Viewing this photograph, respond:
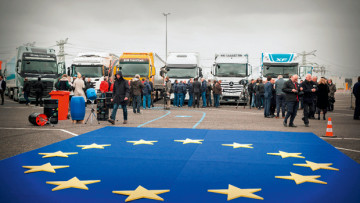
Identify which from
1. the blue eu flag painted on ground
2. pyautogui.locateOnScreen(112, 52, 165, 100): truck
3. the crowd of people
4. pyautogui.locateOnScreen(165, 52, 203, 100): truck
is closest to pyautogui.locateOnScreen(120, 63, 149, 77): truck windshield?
pyautogui.locateOnScreen(112, 52, 165, 100): truck

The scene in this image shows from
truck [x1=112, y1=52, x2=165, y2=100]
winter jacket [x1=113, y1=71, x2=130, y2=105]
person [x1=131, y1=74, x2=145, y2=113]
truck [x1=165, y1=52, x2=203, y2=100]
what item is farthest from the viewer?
truck [x1=165, y1=52, x2=203, y2=100]

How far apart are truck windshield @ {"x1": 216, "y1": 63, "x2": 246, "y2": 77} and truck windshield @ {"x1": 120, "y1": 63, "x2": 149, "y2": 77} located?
17.6ft

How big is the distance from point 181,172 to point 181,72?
71.5ft

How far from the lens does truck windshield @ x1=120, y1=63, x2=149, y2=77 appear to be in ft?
83.1

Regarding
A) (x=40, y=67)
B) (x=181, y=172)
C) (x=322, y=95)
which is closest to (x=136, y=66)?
(x=40, y=67)

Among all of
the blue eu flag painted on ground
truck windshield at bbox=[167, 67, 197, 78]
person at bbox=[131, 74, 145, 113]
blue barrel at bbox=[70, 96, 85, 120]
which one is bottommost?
the blue eu flag painted on ground

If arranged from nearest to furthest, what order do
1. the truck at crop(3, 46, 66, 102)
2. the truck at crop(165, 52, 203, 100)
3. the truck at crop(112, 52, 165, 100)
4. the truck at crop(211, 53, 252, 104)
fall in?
the truck at crop(3, 46, 66, 102) < the truck at crop(112, 52, 165, 100) < the truck at crop(211, 53, 252, 104) < the truck at crop(165, 52, 203, 100)

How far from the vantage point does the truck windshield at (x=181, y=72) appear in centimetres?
2735

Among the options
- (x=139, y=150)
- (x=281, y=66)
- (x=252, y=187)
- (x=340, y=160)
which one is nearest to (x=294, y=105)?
(x=340, y=160)

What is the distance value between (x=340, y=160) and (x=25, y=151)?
634 centimetres

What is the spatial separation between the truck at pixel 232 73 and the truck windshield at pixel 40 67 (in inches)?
449

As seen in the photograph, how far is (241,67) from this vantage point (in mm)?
27000

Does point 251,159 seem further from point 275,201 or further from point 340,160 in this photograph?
point 275,201

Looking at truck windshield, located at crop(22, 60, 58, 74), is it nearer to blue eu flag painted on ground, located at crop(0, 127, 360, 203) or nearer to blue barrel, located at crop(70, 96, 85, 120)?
blue barrel, located at crop(70, 96, 85, 120)
